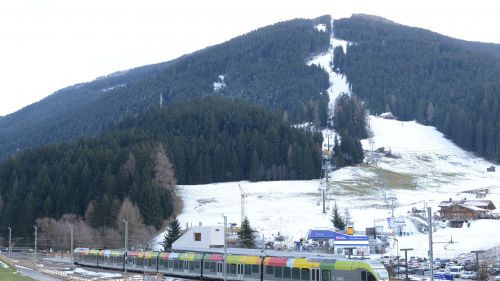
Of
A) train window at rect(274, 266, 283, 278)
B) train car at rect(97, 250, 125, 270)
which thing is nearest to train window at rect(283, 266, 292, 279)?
train window at rect(274, 266, 283, 278)

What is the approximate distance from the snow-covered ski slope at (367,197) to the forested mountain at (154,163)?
24.3 ft

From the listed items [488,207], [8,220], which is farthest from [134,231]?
[488,207]

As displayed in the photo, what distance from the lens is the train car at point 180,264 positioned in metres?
62.8

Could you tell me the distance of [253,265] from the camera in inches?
2159

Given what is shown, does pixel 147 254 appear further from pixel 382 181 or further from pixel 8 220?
pixel 382 181

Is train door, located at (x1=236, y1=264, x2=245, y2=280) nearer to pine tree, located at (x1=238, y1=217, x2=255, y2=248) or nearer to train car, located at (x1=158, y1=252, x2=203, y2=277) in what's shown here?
train car, located at (x1=158, y1=252, x2=203, y2=277)

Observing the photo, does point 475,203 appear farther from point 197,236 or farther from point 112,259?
point 112,259

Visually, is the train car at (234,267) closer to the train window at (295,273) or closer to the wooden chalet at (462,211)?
the train window at (295,273)

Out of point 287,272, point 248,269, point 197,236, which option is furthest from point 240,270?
point 197,236

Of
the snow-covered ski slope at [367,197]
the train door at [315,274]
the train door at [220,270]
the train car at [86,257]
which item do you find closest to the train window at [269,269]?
the train door at [315,274]

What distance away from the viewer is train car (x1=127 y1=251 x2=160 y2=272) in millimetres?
70331

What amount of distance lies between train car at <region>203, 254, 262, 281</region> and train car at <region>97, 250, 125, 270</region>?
19.2 meters

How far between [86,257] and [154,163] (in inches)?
2261

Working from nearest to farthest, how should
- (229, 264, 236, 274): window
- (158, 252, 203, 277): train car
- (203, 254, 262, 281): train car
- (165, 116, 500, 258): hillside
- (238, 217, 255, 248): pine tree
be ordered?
1. (203, 254, 262, 281): train car
2. (229, 264, 236, 274): window
3. (158, 252, 203, 277): train car
4. (238, 217, 255, 248): pine tree
5. (165, 116, 500, 258): hillside
